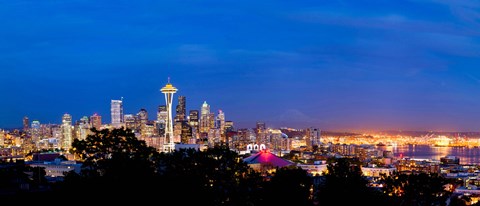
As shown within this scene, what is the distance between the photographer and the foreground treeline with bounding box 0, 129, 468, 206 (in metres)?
9.81

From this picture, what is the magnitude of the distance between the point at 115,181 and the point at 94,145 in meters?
2.57

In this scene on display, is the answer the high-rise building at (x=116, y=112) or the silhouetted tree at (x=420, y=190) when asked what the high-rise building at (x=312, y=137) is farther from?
the silhouetted tree at (x=420, y=190)

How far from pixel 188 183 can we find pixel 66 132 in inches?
2867

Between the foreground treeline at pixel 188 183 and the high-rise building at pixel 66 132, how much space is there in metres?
67.1

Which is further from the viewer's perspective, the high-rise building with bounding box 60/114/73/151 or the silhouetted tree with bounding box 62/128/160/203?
the high-rise building with bounding box 60/114/73/151

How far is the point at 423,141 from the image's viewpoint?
150375 mm

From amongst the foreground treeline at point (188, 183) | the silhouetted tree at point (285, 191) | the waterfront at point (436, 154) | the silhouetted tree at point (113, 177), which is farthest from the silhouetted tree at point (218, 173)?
the waterfront at point (436, 154)

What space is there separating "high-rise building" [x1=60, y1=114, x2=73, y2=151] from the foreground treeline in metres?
67.1

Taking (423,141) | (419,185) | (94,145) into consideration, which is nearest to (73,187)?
(94,145)

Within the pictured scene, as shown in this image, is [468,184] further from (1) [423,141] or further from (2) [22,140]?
(1) [423,141]

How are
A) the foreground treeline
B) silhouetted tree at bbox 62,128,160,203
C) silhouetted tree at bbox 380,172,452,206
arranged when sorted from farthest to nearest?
silhouetted tree at bbox 380,172,452,206 → the foreground treeline → silhouetted tree at bbox 62,128,160,203

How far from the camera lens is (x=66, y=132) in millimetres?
80438

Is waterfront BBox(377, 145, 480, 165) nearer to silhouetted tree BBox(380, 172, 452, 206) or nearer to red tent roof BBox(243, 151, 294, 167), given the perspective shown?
red tent roof BBox(243, 151, 294, 167)

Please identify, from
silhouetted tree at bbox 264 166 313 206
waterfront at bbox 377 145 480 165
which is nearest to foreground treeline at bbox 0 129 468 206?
silhouetted tree at bbox 264 166 313 206
